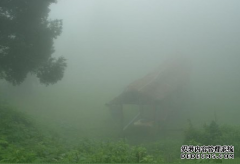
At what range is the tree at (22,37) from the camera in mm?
9469

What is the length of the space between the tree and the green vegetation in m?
2.00

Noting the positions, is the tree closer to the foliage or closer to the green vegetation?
the green vegetation

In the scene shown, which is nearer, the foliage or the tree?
the foliage

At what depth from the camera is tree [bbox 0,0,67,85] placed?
31.1ft

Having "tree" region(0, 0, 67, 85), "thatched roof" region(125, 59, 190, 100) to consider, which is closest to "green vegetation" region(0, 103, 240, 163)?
"tree" region(0, 0, 67, 85)

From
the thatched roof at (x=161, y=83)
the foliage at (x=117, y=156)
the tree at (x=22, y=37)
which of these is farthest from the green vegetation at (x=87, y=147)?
the thatched roof at (x=161, y=83)

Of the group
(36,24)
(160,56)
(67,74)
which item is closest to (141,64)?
(160,56)

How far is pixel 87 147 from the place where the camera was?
24.9 feet

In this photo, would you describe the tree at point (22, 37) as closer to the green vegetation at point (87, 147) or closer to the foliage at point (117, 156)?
the green vegetation at point (87, 147)

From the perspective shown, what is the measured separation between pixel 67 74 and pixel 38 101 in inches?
232

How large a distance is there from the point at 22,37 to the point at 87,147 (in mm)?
4699

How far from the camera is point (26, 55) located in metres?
9.48

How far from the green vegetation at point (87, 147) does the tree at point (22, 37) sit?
2.00m

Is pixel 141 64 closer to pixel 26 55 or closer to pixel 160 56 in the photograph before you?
pixel 160 56
